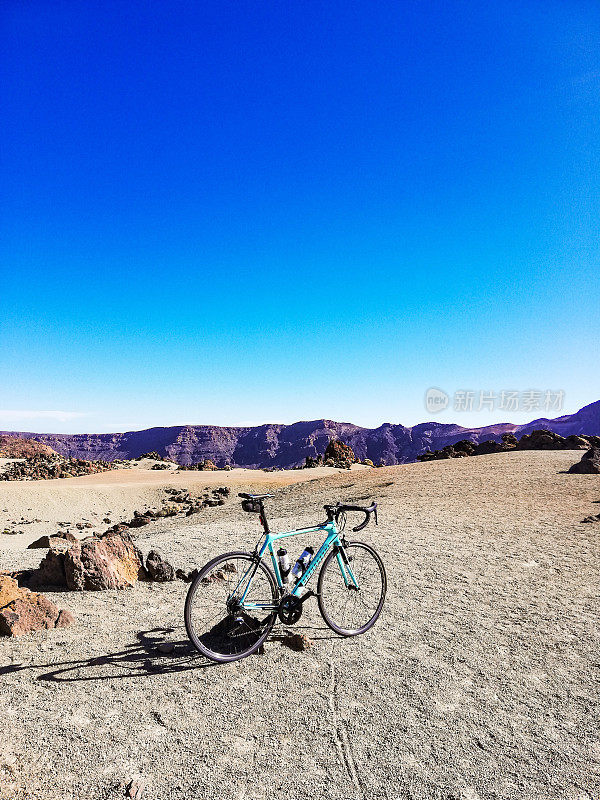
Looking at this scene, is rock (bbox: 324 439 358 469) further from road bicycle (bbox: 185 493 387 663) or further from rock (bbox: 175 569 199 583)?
road bicycle (bbox: 185 493 387 663)

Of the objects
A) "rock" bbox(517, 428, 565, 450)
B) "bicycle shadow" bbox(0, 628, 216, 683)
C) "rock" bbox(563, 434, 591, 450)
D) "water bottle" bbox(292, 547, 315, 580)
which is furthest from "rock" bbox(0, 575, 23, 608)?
"rock" bbox(517, 428, 565, 450)

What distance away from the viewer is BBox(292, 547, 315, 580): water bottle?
4551mm

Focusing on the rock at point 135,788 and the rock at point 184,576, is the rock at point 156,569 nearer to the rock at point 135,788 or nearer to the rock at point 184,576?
the rock at point 184,576

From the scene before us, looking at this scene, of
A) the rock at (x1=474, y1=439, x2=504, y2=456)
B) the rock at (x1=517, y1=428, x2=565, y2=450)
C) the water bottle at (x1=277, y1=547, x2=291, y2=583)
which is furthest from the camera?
the rock at (x1=474, y1=439, x2=504, y2=456)

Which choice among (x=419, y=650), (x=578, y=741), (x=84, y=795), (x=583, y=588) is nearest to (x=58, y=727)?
(x=84, y=795)

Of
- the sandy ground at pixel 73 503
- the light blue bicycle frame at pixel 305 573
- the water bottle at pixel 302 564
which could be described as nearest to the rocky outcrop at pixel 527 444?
the sandy ground at pixel 73 503

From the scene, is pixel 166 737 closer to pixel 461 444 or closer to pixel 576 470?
pixel 576 470

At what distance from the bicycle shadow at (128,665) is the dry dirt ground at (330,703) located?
0.8 inches

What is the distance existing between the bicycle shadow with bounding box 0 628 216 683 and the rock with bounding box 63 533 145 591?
2041 millimetres

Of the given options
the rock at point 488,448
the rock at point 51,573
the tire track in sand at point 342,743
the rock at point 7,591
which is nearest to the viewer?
the tire track in sand at point 342,743

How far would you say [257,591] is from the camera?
440 cm

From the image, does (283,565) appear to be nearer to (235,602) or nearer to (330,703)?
(235,602)

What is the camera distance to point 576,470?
15.3 m

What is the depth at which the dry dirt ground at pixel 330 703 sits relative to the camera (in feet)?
9.32
